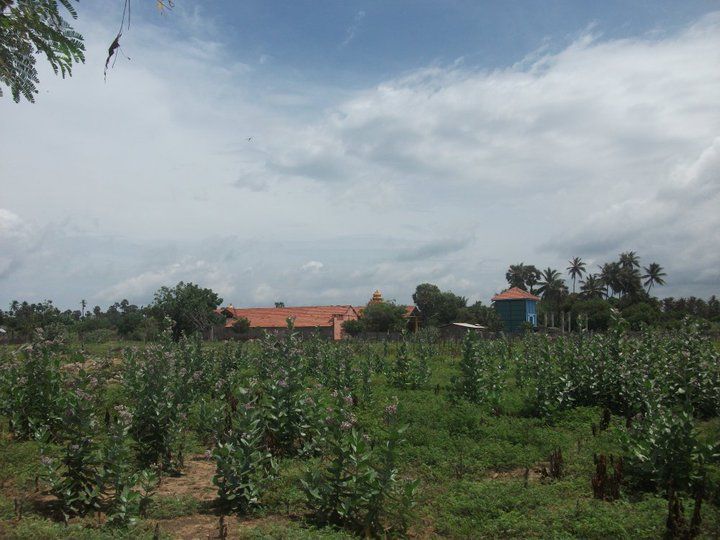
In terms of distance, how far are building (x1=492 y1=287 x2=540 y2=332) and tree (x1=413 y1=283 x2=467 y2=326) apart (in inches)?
161

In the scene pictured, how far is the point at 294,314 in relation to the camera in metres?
60.4

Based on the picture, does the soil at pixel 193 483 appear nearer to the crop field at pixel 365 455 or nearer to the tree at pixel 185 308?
the crop field at pixel 365 455

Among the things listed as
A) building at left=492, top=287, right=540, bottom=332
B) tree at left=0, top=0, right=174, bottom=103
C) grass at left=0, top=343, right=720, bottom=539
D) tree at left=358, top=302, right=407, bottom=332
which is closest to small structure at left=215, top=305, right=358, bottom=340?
tree at left=358, top=302, right=407, bottom=332

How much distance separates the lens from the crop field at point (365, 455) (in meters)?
5.99

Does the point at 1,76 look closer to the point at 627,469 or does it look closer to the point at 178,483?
the point at 178,483

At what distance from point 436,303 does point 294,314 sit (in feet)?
53.6

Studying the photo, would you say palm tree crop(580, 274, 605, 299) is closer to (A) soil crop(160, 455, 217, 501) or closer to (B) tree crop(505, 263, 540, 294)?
(B) tree crop(505, 263, 540, 294)

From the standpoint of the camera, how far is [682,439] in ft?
22.6

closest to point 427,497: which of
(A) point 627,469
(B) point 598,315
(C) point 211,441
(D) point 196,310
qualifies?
(A) point 627,469

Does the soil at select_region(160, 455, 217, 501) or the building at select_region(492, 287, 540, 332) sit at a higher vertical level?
the building at select_region(492, 287, 540, 332)

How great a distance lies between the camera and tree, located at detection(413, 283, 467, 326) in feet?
213

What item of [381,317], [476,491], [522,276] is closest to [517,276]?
[522,276]

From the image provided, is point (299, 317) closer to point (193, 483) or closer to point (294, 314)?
point (294, 314)

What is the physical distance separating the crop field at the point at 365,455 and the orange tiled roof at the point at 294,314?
4448 centimetres
